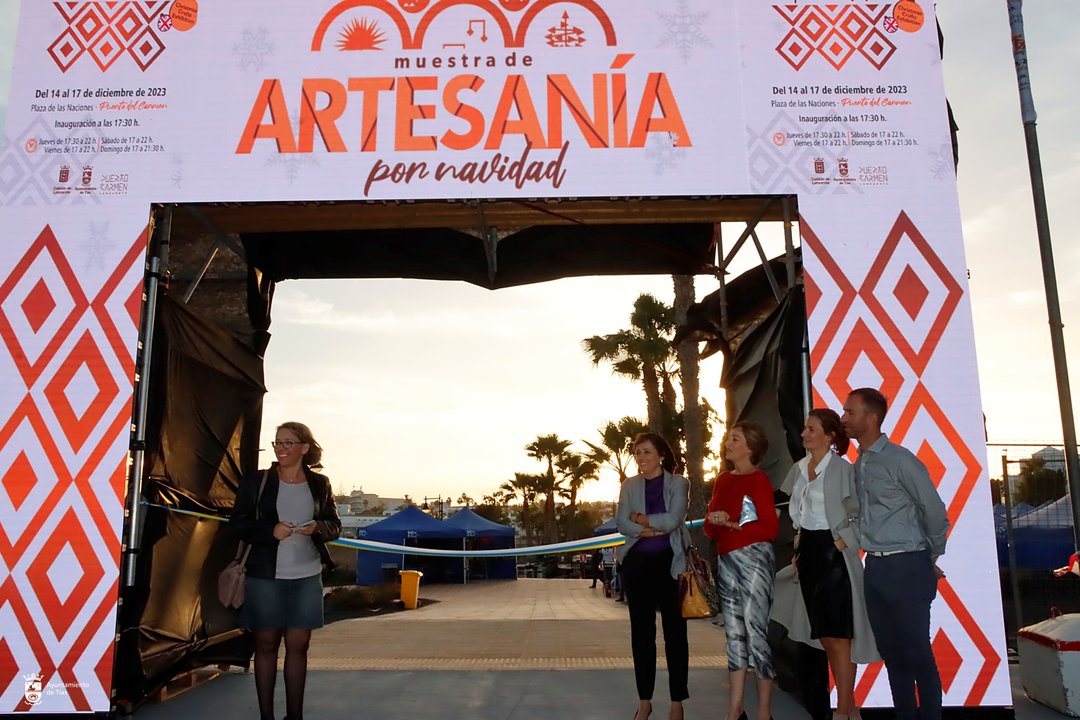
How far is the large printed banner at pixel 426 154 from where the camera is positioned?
15.3ft

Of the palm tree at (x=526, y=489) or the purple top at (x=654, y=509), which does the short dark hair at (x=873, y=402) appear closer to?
the purple top at (x=654, y=509)

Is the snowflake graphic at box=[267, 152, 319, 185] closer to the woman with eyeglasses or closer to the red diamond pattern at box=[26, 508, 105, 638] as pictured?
the woman with eyeglasses

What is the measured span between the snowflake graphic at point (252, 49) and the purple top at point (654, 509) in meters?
3.70

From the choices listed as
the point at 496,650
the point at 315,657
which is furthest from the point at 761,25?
the point at 315,657

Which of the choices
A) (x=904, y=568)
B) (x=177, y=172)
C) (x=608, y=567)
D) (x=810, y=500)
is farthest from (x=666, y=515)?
(x=608, y=567)

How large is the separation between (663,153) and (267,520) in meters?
3.25

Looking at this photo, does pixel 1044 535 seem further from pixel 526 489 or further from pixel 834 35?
pixel 526 489

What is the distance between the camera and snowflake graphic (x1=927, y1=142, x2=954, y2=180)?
16.1 feet

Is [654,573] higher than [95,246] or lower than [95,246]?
lower

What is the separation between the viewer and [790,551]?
5.19 metres

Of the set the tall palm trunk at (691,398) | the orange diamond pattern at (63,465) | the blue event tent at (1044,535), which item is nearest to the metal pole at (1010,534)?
the blue event tent at (1044,535)

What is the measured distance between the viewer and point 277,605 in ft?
13.7

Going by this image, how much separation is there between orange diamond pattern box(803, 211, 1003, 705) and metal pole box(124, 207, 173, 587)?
13.6 ft

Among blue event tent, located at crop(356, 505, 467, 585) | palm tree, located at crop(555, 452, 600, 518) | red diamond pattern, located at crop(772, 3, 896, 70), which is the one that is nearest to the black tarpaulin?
red diamond pattern, located at crop(772, 3, 896, 70)
